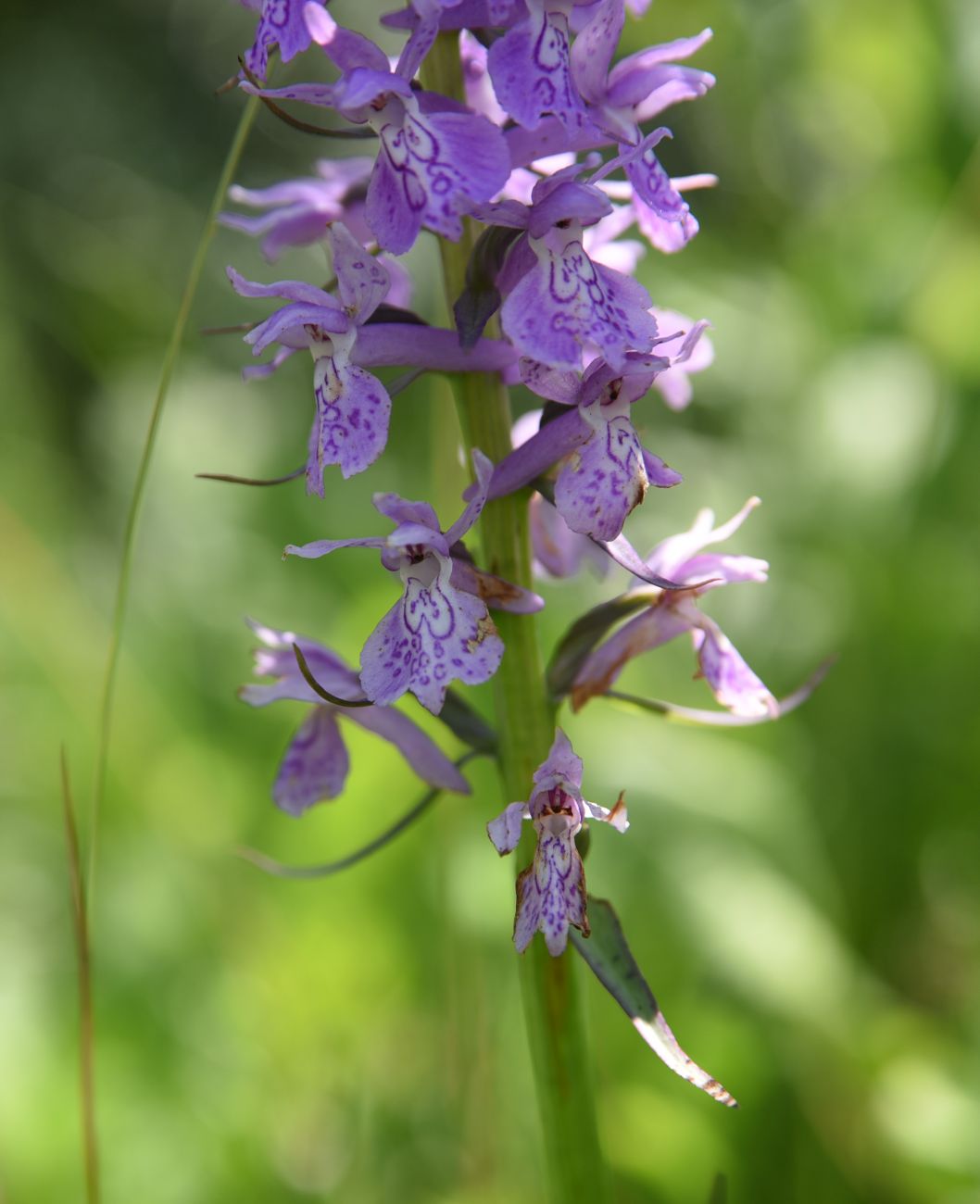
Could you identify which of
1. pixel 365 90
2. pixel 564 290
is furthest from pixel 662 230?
pixel 365 90

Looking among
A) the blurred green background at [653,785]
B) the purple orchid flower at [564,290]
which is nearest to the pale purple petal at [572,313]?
the purple orchid flower at [564,290]

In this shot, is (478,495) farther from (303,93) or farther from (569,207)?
(303,93)

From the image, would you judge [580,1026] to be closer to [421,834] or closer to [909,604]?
[421,834]

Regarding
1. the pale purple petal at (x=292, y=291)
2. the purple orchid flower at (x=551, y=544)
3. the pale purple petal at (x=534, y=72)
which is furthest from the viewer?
the purple orchid flower at (x=551, y=544)

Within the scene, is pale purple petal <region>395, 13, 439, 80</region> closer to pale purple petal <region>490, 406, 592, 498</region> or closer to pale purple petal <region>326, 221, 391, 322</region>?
pale purple petal <region>326, 221, 391, 322</region>

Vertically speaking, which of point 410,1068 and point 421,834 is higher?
point 421,834

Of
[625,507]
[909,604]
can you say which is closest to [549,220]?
[625,507]

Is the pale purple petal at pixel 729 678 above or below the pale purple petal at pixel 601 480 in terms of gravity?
below

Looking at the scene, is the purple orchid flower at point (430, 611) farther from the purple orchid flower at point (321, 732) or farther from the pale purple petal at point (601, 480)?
the purple orchid flower at point (321, 732)
